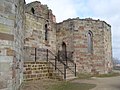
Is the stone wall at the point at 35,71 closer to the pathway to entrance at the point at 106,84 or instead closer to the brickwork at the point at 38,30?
the pathway to entrance at the point at 106,84

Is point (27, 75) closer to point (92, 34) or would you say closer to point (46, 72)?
point (46, 72)

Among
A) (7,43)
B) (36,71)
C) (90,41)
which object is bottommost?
(36,71)

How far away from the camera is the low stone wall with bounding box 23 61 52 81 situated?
1311 centimetres

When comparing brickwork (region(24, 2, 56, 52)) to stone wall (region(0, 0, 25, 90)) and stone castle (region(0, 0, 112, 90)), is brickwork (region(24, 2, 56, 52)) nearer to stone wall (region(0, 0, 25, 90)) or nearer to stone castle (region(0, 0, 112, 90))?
stone castle (region(0, 0, 112, 90))

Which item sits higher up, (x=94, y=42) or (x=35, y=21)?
(x=35, y=21)

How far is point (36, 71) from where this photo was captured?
1381 centimetres

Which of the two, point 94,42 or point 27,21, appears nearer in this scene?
point 27,21

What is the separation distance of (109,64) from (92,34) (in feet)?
14.3

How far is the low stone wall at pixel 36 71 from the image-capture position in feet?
43.0

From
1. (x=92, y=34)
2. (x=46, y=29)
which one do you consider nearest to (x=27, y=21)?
(x=46, y=29)

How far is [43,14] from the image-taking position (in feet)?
81.1

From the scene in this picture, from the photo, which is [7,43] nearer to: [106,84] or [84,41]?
[106,84]

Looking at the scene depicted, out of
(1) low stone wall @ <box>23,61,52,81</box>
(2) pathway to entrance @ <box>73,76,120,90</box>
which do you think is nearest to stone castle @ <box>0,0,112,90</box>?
(1) low stone wall @ <box>23,61,52,81</box>

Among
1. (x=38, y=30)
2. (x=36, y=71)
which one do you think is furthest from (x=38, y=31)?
(x=36, y=71)
